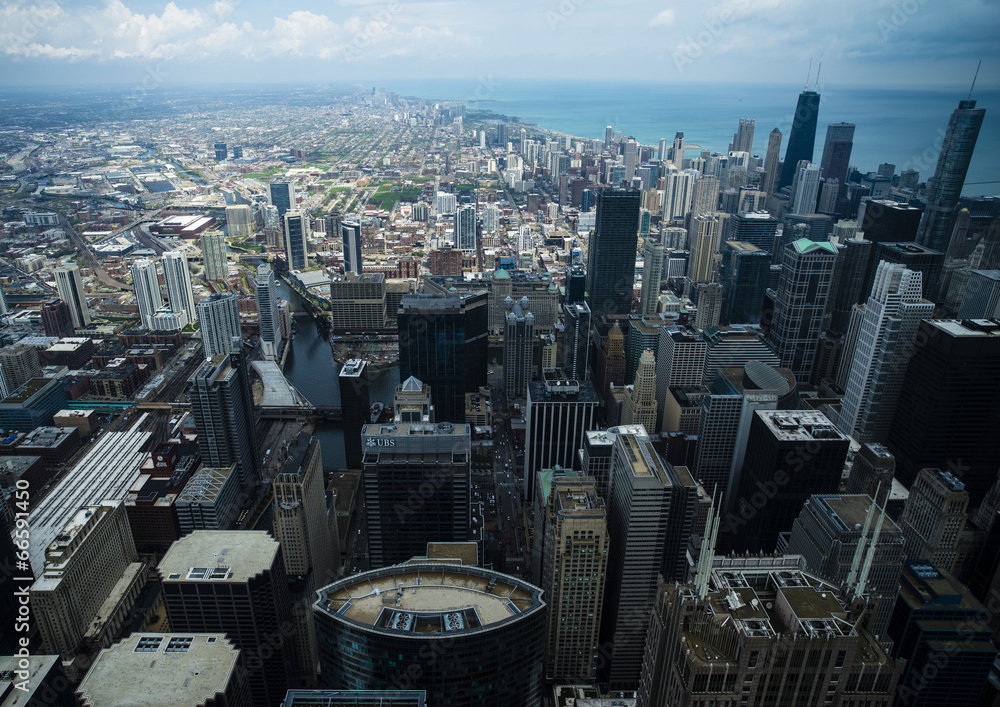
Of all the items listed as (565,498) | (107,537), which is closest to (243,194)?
(107,537)

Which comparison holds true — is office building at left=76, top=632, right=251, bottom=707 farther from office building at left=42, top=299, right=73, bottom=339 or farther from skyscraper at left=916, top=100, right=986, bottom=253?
skyscraper at left=916, top=100, right=986, bottom=253

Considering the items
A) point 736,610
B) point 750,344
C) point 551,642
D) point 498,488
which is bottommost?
point 498,488

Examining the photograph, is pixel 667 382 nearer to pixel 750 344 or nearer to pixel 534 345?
pixel 750 344

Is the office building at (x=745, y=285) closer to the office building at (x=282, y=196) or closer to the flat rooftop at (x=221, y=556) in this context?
the flat rooftop at (x=221, y=556)

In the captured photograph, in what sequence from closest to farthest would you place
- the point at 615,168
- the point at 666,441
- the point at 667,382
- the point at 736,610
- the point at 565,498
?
the point at 736,610, the point at 565,498, the point at 666,441, the point at 667,382, the point at 615,168

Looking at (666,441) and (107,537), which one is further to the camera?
(666,441)

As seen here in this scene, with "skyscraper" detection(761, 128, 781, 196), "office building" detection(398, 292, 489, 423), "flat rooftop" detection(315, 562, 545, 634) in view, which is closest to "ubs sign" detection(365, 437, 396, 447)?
"flat rooftop" detection(315, 562, 545, 634)

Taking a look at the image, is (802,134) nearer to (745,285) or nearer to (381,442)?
(745,285)
